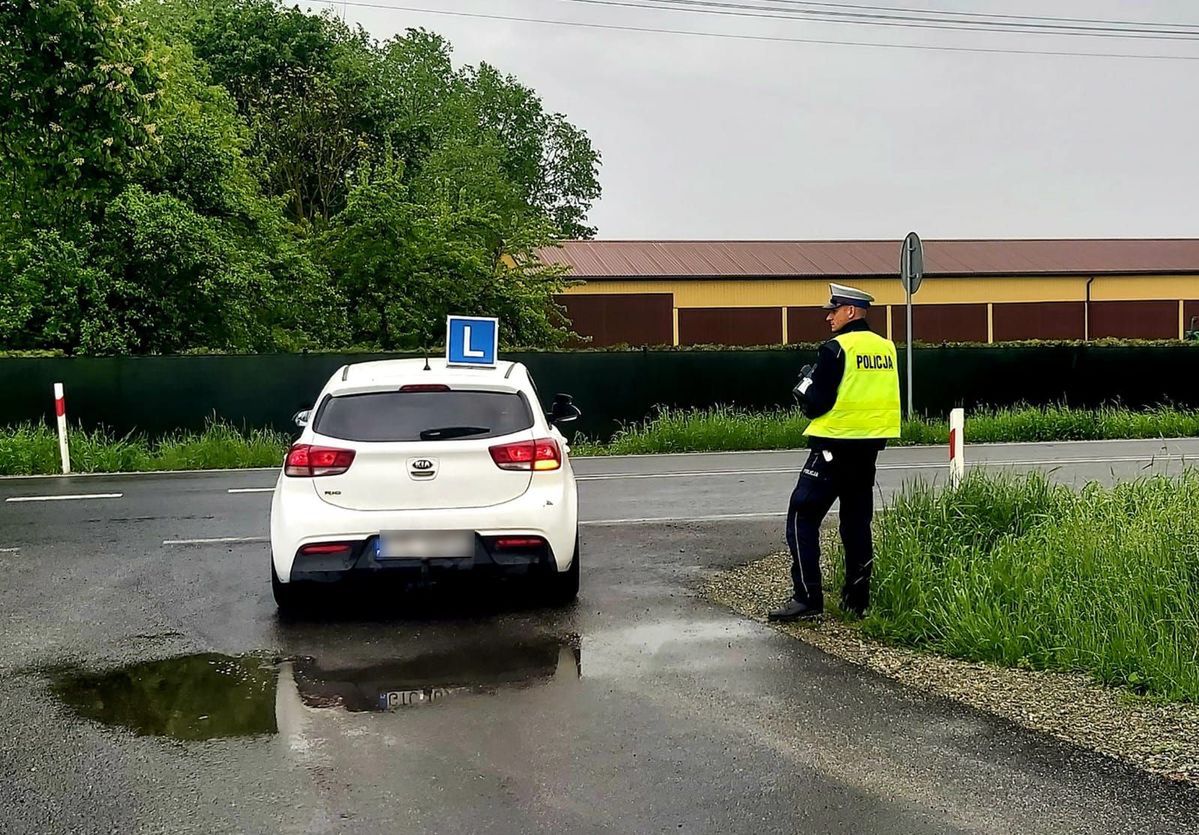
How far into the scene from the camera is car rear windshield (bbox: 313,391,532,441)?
7.29m

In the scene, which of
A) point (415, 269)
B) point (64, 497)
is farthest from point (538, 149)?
point (64, 497)

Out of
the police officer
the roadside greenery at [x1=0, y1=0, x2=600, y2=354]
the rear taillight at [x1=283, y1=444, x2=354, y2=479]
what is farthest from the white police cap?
the roadside greenery at [x1=0, y1=0, x2=600, y2=354]

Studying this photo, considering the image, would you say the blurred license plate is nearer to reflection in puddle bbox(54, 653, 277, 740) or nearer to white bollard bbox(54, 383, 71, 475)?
reflection in puddle bbox(54, 653, 277, 740)

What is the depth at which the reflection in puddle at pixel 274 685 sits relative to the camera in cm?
542

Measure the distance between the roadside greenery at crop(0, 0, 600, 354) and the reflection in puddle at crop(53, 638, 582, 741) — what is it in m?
11.4

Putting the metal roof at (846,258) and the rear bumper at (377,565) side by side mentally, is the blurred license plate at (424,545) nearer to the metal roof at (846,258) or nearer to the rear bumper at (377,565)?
the rear bumper at (377,565)

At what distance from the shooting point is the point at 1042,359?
23.3 m

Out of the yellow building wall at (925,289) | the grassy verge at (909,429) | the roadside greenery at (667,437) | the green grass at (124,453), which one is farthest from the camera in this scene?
the yellow building wall at (925,289)

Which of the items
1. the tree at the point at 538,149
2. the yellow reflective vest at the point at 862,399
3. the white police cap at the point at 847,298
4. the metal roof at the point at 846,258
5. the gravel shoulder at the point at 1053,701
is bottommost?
the gravel shoulder at the point at 1053,701

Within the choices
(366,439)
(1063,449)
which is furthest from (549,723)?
(1063,449)

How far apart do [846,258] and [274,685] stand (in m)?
39.5

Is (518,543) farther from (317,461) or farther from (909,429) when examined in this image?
(909,429)

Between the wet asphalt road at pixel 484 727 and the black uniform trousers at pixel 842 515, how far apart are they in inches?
17.3

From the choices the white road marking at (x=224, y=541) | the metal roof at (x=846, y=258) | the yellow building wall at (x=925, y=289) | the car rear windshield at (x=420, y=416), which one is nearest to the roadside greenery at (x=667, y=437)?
the white road marking at (x=224, y=541)
